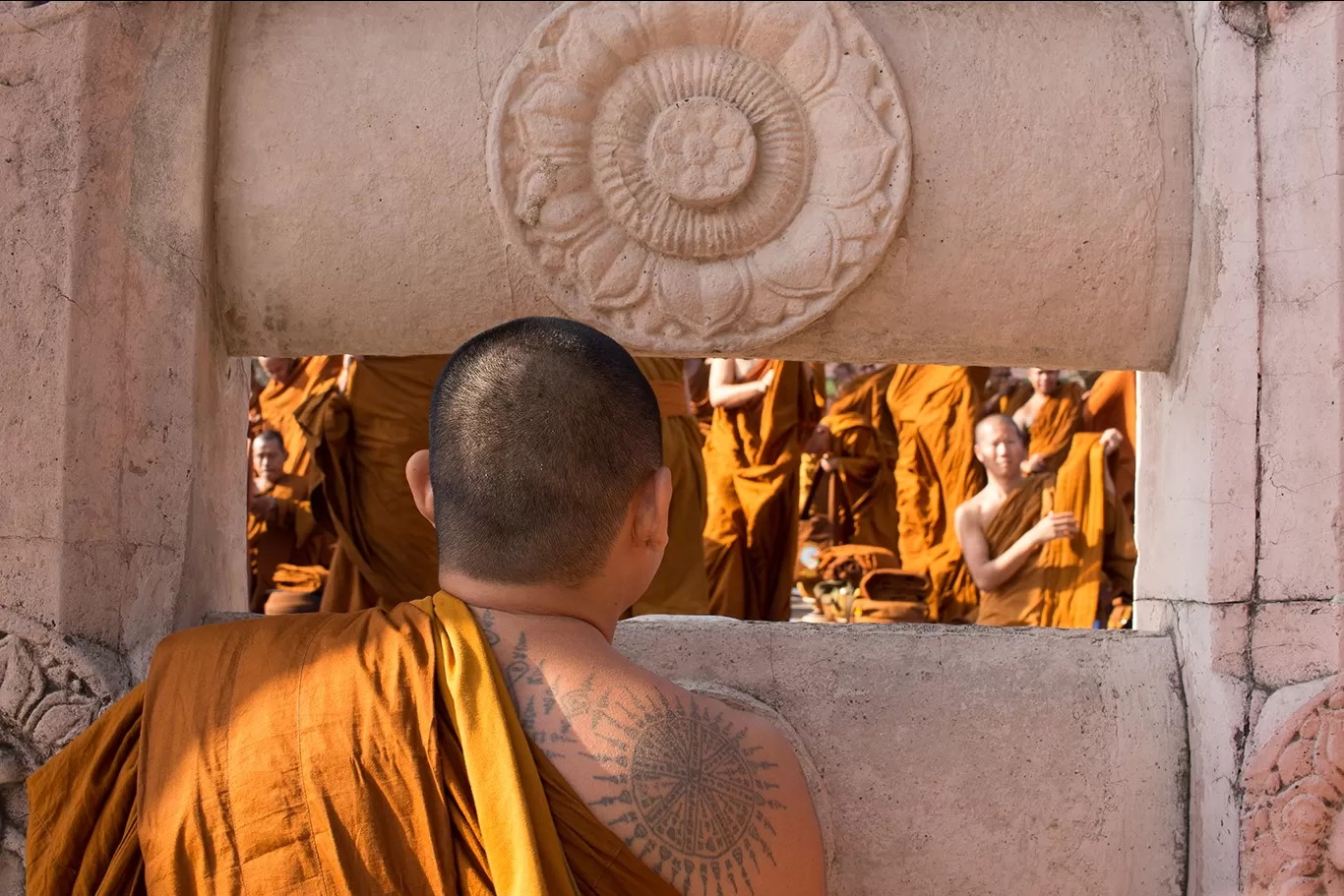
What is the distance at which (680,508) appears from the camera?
514 centimetres

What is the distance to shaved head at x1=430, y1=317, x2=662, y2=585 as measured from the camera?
1694 mm

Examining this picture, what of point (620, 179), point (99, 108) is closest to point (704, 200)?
point (620, 179)

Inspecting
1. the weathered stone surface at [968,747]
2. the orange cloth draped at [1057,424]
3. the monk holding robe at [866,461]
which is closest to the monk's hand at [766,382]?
the monk holding robe at [866,461]

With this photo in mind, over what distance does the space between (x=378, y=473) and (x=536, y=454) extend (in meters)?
3.19

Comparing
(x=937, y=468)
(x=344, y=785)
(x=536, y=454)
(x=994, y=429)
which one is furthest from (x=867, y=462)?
(x=344, y=785)

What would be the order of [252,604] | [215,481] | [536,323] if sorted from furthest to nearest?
1. [252,604]
2. [215,481]
3. [536,323]

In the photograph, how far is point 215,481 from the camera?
2754mm

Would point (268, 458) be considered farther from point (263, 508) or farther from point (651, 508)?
point (651, 508)

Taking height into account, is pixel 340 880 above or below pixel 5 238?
below

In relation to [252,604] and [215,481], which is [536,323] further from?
[252,604]

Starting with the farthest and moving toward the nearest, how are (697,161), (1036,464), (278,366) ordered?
(1036,464), (278,366), (697,161)

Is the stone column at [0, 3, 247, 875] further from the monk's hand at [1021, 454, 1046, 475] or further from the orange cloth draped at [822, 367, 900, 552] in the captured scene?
the orange cloth draped at [822, 367, 900, 552]

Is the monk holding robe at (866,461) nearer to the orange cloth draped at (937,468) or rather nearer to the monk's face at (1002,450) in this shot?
the orange cloth draped at (937,468)

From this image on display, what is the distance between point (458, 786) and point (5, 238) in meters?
1.45
